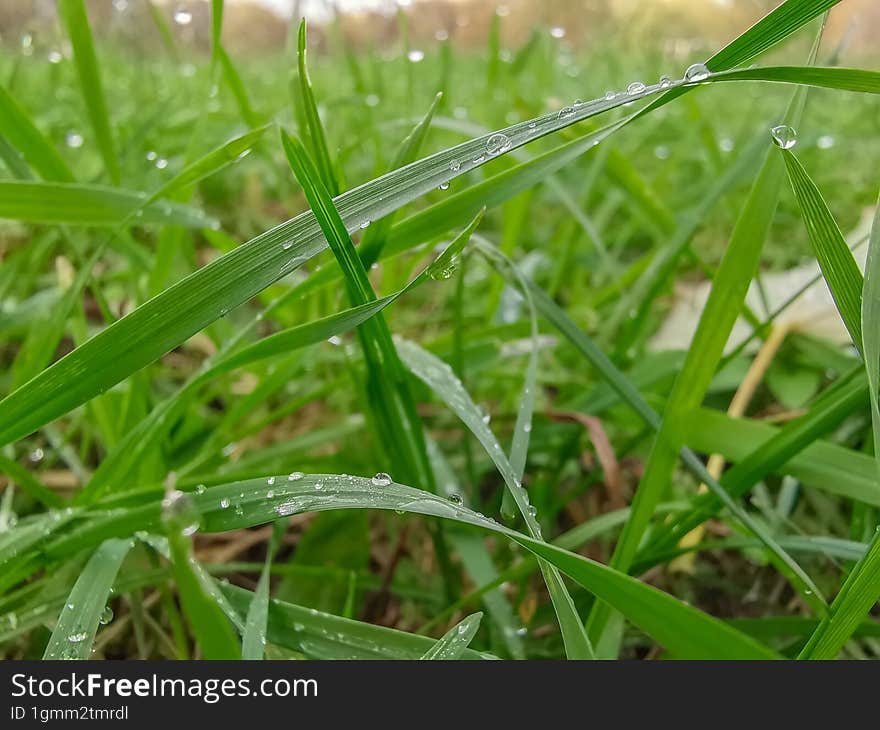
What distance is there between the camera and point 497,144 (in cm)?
37

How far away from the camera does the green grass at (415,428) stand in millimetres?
365

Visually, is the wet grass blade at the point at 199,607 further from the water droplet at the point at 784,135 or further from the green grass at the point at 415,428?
the water droplet at the point at 784,135

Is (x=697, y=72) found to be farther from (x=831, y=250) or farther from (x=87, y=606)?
(x=87, y=606)

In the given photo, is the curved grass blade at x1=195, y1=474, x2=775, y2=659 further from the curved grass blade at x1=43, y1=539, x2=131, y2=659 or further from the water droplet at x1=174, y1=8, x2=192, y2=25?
the water droplet at x1=174, y1=8, x2=192, y2=25

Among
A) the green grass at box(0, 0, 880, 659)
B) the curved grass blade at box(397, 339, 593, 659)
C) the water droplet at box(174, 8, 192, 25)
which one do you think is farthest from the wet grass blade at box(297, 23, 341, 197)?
the water droplet at box(174, 8, 192, 25)

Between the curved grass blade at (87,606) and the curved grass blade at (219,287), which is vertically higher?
the curved grass blade at (219,287)

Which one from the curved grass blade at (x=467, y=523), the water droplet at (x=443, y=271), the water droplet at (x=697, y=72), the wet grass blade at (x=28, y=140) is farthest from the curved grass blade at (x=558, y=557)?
the wet grass blade at (x=28, y=140)

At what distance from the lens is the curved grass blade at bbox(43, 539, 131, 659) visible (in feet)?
1.21

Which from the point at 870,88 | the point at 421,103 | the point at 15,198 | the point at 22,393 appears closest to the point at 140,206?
the point at 15,198

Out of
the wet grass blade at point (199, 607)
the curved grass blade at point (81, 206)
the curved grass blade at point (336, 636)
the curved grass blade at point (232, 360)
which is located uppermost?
the curved grass blade at point (81, 206)

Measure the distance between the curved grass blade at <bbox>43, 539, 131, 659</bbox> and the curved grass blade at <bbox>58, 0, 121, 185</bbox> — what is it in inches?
15.1

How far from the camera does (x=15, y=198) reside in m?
0.48
